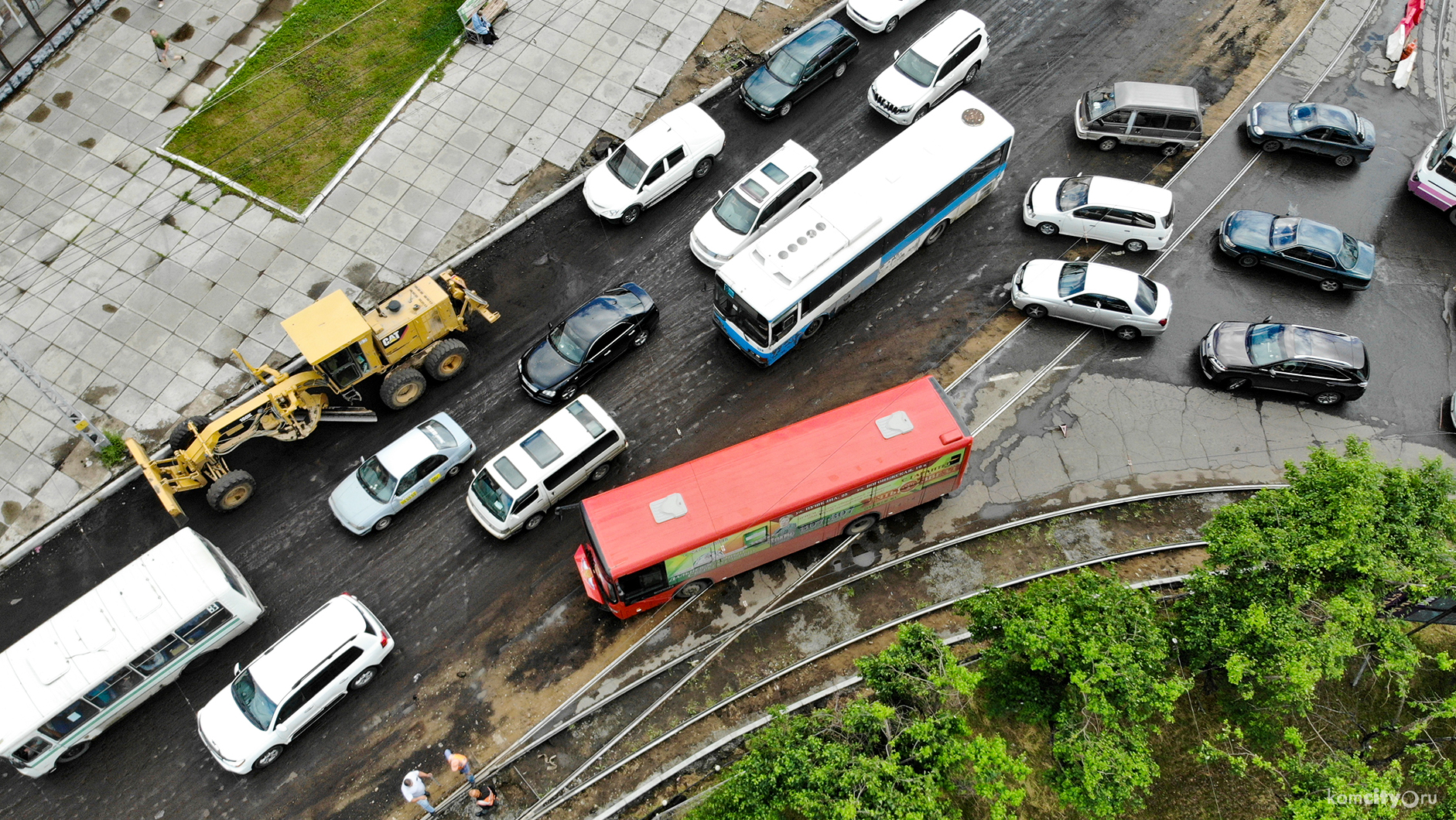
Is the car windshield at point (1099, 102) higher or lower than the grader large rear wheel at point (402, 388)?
higher

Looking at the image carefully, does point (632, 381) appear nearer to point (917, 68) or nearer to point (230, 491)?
point (230, 491)

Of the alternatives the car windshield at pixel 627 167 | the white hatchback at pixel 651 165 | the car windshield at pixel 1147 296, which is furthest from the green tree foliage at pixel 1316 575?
the car windshield at pixel 627 167

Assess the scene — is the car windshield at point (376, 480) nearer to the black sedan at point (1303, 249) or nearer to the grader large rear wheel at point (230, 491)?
the grader large rear wheel at point (230, 491)

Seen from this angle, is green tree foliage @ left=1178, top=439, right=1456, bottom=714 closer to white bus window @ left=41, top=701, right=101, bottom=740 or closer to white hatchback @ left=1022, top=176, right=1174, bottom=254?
white hatchback @ left=1022, top=176, right=1174, bottom=254

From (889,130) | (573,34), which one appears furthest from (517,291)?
(889,130)

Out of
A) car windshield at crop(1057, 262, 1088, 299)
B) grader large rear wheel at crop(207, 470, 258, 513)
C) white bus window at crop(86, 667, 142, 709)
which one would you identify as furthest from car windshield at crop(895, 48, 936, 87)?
white bus window at crop(86, 667, 142, 709)

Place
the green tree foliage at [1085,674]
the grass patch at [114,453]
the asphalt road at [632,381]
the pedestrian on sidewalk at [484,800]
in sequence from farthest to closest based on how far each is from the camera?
the grass patch at [114,453] < the asphalt road at [632,381] < the pedestrian on sidewalk at [484,800] < the green tree foliage at [1085,674]

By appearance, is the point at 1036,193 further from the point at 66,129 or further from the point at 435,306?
the point at 66,129
